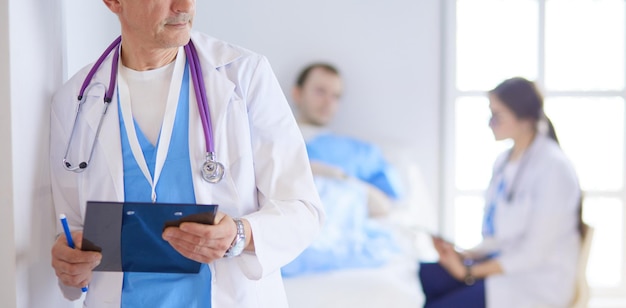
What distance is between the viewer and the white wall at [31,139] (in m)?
1.05

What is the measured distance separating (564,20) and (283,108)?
2.10 metres

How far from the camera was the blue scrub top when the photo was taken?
1052 millimetres

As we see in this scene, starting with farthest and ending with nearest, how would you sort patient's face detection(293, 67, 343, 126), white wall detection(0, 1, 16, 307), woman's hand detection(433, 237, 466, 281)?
patient's face detection(293, 67, 343, 126)
woman's hand detection(433, 237, 466, 281)
white wall detection(0, 1, 16, 307)

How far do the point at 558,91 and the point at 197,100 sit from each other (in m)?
2.13

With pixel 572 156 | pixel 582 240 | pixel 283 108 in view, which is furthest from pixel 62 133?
pixel 572 156

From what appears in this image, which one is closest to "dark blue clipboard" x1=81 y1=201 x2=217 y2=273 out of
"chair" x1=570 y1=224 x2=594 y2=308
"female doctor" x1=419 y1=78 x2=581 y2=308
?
"female doctor" x1=419 y1=78 x2=581 y2=308

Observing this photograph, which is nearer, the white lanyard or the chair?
the white lanyard

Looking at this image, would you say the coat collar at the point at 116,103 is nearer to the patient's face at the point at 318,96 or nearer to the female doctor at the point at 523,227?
the female doctor at the point at 523,227

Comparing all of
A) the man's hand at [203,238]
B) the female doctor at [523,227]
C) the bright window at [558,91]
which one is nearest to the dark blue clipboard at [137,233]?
the man's hand at [203,238]

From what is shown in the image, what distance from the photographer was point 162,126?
106cm

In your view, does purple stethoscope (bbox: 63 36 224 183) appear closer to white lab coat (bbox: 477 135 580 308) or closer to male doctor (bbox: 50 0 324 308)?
male doctor (bbox: 50 0 324 308)

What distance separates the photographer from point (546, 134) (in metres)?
2.45

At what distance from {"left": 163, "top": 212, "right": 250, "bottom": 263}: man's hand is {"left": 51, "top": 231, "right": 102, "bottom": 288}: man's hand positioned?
0.41 ft

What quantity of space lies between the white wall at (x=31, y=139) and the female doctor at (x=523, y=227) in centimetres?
159
